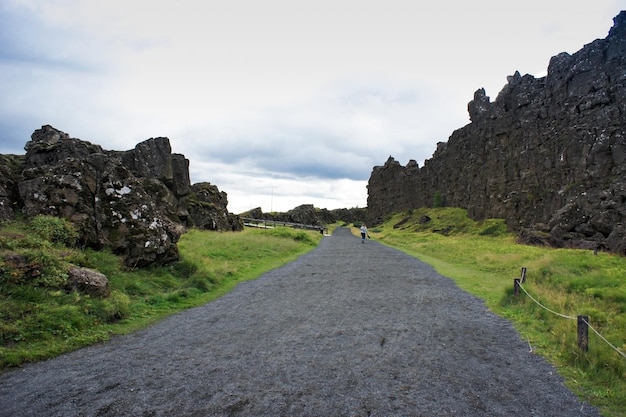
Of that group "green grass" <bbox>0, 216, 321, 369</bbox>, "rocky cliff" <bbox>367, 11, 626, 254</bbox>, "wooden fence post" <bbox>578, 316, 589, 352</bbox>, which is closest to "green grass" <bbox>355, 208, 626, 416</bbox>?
"wooden fence post" <bbox>578, 316, 589, 352</bbox>

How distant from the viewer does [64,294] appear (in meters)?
10.2

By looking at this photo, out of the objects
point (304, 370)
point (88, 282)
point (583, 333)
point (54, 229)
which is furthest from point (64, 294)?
point (583, 333)

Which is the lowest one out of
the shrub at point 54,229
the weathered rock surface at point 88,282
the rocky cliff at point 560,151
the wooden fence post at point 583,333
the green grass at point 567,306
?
the green grass at point 567,306

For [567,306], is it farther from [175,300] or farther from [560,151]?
[560,151]

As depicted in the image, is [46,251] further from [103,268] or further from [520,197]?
[520,197]

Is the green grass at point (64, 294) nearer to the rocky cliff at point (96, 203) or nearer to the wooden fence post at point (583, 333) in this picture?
the rocky cliff at point (96, 203)

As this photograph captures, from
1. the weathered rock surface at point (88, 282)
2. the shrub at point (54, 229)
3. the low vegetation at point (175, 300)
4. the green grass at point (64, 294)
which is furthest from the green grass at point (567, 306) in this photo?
the shrub at point (54, 229)

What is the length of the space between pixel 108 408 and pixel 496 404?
5.97 m

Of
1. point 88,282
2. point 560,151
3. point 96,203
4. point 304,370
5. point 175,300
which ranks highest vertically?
point 560,151

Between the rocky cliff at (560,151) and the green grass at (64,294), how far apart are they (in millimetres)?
33405

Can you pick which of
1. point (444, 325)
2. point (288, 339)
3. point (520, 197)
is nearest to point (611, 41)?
point (520, 197)

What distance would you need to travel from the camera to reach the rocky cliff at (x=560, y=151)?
39750 mm

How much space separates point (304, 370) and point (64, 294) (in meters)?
7.00

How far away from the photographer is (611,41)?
49.7 m
